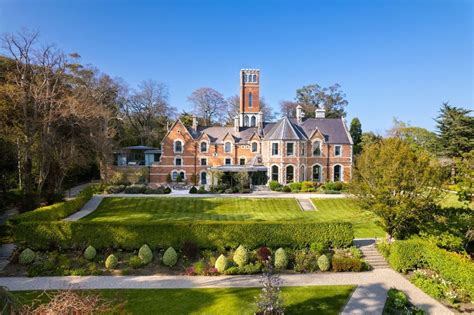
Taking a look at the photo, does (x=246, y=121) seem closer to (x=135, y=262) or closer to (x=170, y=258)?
(x=170, y=258)

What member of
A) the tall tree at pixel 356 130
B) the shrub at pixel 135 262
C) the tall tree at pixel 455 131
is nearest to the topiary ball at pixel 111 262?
the shrub at pixel 135 262

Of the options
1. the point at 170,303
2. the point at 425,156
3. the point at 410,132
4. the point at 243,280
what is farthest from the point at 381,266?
the point at 410,132

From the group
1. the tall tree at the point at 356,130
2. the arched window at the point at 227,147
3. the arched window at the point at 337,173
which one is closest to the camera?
the arched window at the point at 337,173

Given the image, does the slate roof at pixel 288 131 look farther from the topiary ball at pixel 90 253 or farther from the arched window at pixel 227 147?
the topiary ball at pixel 90 253

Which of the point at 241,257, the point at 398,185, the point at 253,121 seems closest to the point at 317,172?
the point at 253,121

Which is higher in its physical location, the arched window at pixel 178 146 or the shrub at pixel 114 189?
the arched window at pixel 178 146

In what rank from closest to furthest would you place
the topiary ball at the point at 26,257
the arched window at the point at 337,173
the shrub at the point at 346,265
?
the topiary ball at the point at 26,257 < the shrub at the point at 346,265 < the arched window at the point at 337,173

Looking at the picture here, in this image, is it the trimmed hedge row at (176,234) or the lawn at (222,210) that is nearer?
the trimmed hedge row at (176,234)

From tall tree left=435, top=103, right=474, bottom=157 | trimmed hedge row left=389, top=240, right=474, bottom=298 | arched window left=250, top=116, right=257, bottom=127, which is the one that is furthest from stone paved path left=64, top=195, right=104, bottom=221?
tall tree left=435, top=103, right=474, bottom=157
